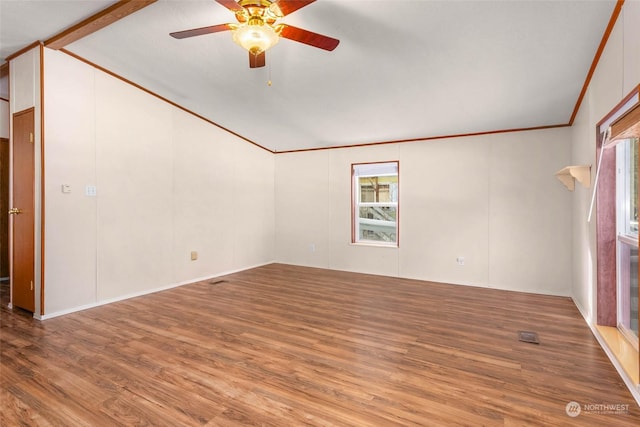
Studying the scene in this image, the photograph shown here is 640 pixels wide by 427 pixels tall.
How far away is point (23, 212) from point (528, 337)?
201 inches

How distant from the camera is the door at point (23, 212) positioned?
3203 millimetres

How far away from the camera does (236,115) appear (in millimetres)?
4656

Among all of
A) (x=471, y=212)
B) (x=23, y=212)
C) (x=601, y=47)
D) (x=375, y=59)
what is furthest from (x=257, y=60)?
(x=471, y=212)

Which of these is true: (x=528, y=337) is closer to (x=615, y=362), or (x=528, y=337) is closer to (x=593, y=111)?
(x=615, y=362)

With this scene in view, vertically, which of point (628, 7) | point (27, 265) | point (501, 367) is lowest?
point (501, 367)

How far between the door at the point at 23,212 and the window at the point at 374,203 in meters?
4.27

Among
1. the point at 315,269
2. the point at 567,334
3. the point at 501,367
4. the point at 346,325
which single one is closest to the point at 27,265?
the point at 346,325

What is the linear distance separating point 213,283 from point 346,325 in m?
2.49

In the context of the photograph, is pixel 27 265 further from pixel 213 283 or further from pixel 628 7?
pixel 628 7

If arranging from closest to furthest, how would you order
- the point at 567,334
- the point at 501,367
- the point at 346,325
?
the point at 501,367 < the point at 567,334 < the point at 346,325

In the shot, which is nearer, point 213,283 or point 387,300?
point 387,300

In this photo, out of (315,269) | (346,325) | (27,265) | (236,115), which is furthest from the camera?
(315,269)

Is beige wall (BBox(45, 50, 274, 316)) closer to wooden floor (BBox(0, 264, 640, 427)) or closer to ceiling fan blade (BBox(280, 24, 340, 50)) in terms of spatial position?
wooden floor (BBox(0, 264, 640, 427))

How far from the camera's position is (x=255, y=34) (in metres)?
2.09
